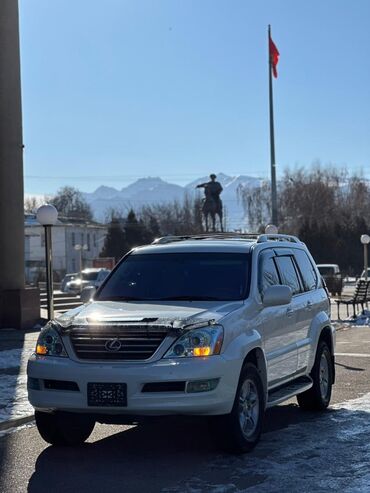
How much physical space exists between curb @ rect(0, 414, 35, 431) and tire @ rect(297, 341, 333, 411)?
3029mm

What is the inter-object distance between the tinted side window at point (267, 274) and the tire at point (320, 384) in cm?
135

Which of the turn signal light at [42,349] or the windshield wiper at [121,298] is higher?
the windshield wiper at [121,298]

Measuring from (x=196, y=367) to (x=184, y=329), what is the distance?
341 millimetres

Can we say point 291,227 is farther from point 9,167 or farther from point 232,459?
point 232,459

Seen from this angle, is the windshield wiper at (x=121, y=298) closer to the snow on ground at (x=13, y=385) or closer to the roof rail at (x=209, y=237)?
the roof rail at (x=209, y=237)

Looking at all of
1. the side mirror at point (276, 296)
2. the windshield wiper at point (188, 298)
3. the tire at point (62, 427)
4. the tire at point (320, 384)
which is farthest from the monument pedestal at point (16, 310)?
the side mirror at point (276, 296)

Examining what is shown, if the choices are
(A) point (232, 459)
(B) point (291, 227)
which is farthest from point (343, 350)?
(B) point (291, 227)

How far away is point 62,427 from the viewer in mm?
7730

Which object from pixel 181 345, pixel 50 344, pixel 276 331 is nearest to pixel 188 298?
pixel 276 331

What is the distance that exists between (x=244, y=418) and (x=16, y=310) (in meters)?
14.5

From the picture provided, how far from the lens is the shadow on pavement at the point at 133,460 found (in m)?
6.50

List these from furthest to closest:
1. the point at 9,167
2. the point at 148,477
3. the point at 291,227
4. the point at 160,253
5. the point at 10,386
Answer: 1. the point at 291,227
2. the point at 9,167
3. the point at 10,386
4. the point at 160,253
5. the point at 148,477

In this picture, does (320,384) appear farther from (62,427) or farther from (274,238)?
(62,427)

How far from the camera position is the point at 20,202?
21484mm
